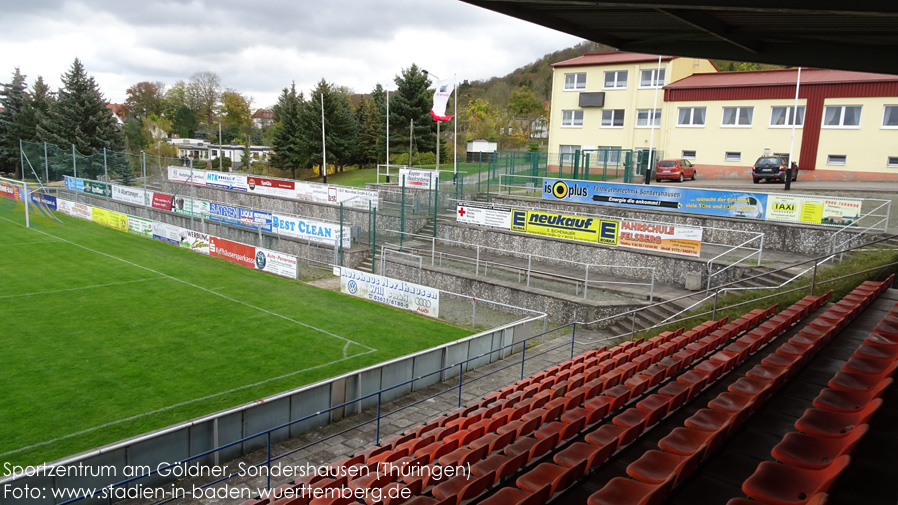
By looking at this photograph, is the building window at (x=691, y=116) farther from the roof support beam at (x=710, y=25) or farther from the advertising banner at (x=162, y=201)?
the advertising banner at (x=162, y=201)

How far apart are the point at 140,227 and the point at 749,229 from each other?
107ft

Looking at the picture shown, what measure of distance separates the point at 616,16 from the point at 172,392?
1227 cm

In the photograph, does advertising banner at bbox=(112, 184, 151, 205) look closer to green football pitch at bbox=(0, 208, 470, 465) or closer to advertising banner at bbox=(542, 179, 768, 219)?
green football pitch at bbox=(0, 208, 470, 465)

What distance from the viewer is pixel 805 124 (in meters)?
29.7

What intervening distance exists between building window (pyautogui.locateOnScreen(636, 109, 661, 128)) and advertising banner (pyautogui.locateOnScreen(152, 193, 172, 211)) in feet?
102

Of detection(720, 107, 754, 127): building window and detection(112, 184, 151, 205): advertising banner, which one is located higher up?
detection(720, 107, 754, 127): building window

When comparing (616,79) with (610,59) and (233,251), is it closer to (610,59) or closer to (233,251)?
(610,59)

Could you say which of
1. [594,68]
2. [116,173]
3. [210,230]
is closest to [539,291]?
[210,230]

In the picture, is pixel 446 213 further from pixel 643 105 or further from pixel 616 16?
pixel 616 16

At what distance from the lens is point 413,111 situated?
55.8 metres

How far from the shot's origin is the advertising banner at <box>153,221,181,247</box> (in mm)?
32156

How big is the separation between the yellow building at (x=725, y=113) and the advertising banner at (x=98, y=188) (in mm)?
33591

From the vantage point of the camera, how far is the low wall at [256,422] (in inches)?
334

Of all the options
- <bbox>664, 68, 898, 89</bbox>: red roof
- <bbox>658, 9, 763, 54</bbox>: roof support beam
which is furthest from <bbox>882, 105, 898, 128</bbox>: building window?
<bbox>658, 9, 763, 54</bbox>: roof support beam
